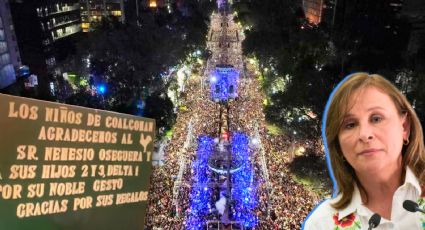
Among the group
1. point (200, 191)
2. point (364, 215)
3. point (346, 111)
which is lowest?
point (200, 191)

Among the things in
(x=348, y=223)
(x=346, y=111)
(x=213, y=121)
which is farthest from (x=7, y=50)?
(x=348, y=223)

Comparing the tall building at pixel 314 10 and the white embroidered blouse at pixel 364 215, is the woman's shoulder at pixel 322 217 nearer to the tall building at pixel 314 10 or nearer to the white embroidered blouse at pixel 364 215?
the white embroidered blouse at pixel 364 215

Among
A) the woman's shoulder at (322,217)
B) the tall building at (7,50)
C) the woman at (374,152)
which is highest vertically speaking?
the woman at (374,152)

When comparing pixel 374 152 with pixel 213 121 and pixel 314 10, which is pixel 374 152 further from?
pixel 314 10

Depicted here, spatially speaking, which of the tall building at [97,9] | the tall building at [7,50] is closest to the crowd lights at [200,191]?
the tall building at [7,50]

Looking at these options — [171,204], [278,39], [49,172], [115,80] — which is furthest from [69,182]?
[278,39]

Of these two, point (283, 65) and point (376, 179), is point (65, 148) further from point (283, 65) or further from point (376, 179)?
point (283, 65)
